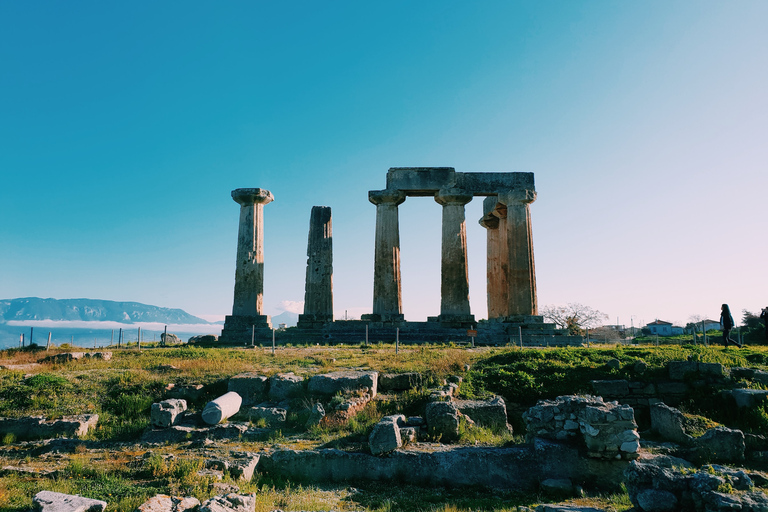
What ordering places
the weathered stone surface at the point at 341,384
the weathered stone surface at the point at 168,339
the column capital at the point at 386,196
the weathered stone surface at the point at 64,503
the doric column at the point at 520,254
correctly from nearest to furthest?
the weathered stone surface at the point at 64,503, the weathered stone surface at the point at 341,384, the doric column at the point at 520,254, the column capital at the point at 386,196, the weathered stone surface at the point at 168,339

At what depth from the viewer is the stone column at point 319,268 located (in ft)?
95.8

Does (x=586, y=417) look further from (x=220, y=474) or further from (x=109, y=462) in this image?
(x=109, y=462)

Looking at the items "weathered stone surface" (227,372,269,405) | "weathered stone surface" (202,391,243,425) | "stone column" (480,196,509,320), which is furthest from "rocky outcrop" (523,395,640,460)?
"stone column" (480,196,509,320)

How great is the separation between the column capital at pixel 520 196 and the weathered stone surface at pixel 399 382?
17.8m

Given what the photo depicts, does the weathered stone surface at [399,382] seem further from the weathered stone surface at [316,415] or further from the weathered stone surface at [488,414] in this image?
the weathered stone surface at [316,415]

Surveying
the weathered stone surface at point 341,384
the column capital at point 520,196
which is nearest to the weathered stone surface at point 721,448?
the weathered stone surface at point 341,384

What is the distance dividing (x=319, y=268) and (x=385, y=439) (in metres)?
20.7

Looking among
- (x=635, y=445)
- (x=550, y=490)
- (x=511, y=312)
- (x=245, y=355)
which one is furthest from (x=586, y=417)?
(x=511, y=312)

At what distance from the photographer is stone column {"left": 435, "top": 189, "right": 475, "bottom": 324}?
28.1 m

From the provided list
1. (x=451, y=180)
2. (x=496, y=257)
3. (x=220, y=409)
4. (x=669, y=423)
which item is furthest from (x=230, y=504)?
(x=496, y=257)

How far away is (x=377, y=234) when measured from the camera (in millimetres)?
29016

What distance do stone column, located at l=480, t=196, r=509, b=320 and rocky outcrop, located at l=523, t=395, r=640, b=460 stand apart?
20.3 m

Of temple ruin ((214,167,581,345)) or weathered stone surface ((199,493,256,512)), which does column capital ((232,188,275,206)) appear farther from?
weathered stone surface ((199,493,256,512))

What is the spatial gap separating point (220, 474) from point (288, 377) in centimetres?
550
